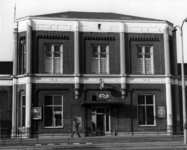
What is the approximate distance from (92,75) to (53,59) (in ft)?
12.7

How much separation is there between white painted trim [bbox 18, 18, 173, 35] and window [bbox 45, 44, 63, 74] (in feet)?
5.70

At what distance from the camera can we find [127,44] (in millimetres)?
35594

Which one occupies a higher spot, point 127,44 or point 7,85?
point 127,44

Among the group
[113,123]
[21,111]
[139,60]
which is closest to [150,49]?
[139,60]

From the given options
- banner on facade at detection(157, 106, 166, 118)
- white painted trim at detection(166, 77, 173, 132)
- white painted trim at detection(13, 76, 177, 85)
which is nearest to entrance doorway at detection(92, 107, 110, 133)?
white painted trim at detection(13, 76, 177, 85)

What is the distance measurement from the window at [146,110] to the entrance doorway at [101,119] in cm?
300

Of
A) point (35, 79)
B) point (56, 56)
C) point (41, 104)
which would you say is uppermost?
point (56, 56)

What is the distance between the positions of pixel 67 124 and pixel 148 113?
7.61 metres

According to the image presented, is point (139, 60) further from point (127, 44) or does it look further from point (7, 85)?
point (7, 85)

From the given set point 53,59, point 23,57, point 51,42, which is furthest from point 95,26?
point 23,57

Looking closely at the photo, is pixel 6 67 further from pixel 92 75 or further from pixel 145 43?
pixel 145 43

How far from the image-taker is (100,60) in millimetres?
35344

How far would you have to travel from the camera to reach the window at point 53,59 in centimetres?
3459

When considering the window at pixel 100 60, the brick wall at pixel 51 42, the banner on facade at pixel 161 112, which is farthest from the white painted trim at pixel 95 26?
the banner on facade at pixel 161 112
